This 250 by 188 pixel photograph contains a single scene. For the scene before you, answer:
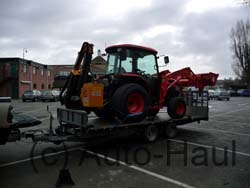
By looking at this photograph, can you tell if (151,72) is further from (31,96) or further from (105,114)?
(31,96)

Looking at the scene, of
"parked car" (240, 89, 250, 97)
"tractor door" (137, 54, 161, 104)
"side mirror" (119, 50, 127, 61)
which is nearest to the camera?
"side mirror" (119, 50, 127, 61)

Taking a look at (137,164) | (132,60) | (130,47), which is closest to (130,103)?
(132,60)

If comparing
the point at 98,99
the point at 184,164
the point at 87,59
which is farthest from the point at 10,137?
the point at 184,164

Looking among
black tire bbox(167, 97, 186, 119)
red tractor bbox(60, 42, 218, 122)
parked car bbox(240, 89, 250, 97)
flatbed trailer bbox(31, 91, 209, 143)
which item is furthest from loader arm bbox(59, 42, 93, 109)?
parked car bbox(240, 89, 250, 97)

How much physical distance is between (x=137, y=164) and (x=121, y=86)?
2452mm

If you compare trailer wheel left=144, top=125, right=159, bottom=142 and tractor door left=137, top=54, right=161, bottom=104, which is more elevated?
tractor door left=137, top=54, right=161, bottom=104

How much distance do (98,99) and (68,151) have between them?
1.67 metres

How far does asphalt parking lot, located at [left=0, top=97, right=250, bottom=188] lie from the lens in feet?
15.8

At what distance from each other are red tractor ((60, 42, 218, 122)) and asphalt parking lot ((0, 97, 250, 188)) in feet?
3.53

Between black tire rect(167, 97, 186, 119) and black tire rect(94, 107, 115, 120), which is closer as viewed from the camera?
black tire rect(94, 107, 115, 120)

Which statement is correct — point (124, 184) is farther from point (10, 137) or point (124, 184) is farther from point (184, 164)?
point (10, 137)

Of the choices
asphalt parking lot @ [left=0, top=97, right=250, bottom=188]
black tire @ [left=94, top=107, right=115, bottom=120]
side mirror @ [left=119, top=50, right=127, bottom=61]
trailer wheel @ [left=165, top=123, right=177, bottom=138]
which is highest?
side mirror @ [left=119, top=50, right=127, bottom=61]

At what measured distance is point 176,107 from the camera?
9008mm

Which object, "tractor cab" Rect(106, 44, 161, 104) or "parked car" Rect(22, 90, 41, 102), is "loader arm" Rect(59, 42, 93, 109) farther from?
"parked car" Rect(22, 90, 41, 102)
